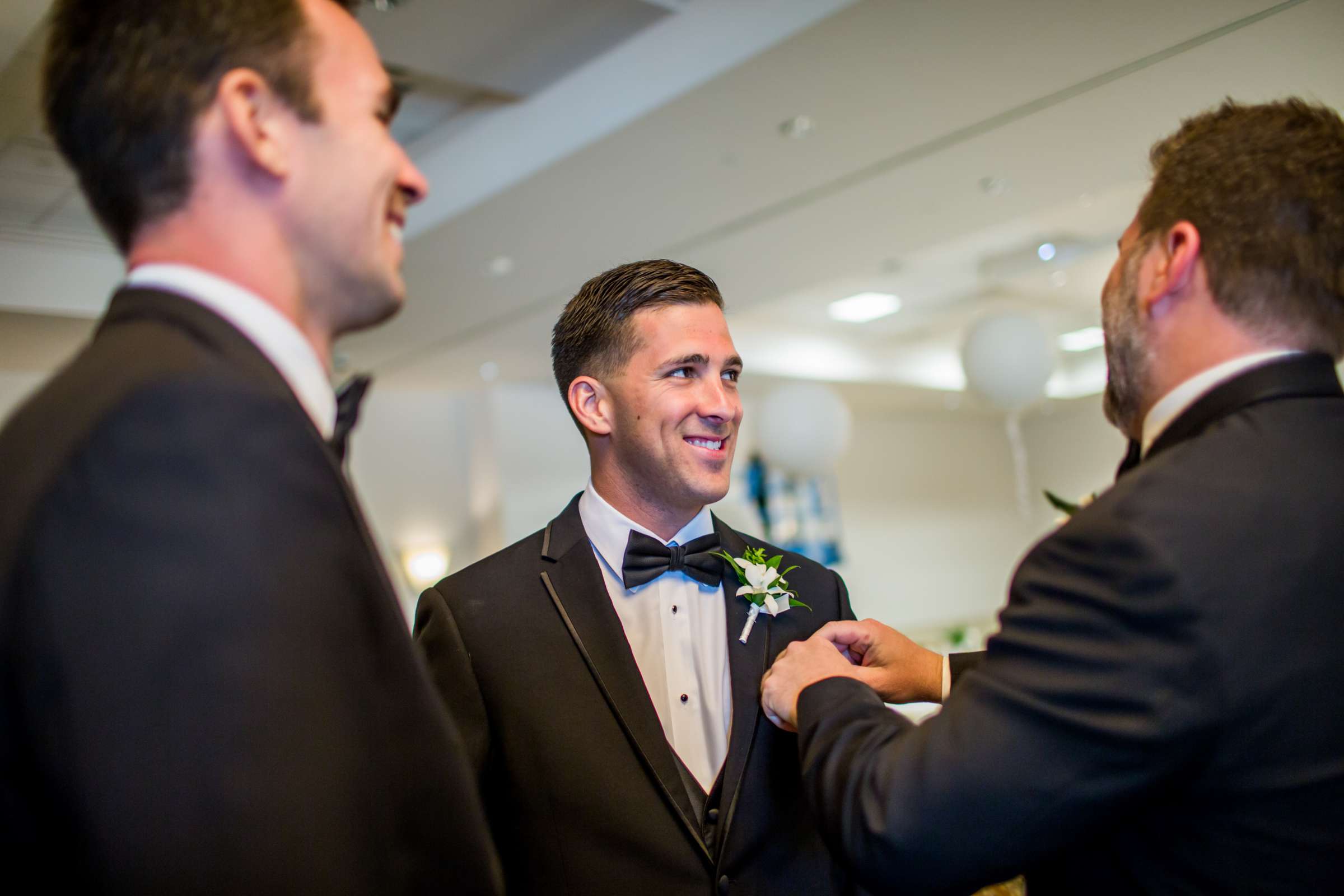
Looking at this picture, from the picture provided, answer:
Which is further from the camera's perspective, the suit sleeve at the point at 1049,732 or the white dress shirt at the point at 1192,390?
the white dress shirt at the point at 1192,390

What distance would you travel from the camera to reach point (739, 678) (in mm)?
1605

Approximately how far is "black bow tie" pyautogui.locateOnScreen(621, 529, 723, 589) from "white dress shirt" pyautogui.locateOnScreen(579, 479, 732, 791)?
0.08ft

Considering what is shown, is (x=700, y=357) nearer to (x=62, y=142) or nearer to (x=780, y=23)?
(x=62, y=142)

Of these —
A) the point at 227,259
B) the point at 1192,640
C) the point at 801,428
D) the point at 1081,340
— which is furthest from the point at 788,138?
the point at 1081,340

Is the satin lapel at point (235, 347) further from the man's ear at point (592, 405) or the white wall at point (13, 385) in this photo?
the white wall at point (13, 385)

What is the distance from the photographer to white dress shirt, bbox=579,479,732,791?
1.64 meters

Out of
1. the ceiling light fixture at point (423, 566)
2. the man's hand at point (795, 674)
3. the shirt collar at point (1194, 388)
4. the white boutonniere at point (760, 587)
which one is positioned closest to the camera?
the shirt collar at point (1194, 388)

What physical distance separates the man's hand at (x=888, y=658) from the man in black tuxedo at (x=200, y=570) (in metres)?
0.79

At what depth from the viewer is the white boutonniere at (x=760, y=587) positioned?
168cm

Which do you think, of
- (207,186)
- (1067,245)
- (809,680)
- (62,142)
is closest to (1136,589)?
(809,680)

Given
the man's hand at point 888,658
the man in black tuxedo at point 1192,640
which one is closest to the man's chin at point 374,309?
the man in black tuxedo at point 1192,640

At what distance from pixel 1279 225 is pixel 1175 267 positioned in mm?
108

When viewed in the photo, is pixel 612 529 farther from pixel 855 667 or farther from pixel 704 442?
pixel 855 667

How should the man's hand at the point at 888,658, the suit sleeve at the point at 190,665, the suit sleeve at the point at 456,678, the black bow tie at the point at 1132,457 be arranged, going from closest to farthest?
the suit sleeve at the point at 190,665, the black bow tie at the point at 1132,457, the man's hand at the point at 888,658, the suit sleeve at the point at 456,678
